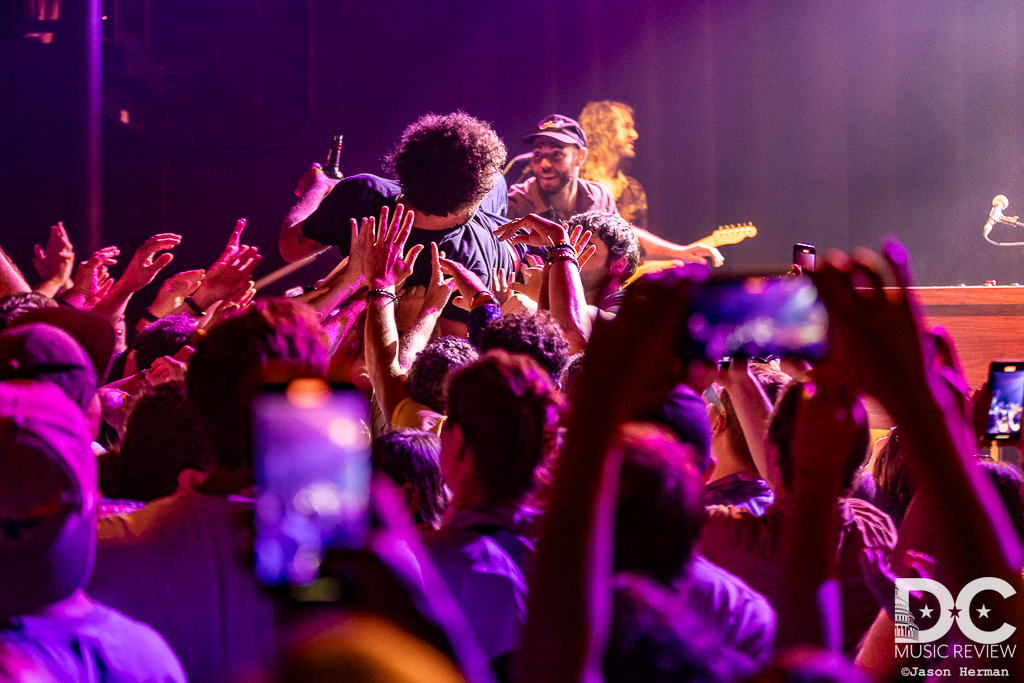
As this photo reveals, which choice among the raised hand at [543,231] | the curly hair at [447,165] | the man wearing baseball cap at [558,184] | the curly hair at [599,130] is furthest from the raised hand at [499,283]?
the curly hair at [599,130]

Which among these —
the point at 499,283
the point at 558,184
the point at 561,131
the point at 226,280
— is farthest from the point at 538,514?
the point at 558,184

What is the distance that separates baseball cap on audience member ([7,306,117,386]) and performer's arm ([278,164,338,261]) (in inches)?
40.9

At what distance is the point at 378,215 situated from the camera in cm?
269

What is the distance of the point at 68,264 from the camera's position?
2658 mm

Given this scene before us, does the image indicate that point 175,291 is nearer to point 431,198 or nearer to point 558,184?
point 431,198

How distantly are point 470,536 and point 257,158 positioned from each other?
5.36 m

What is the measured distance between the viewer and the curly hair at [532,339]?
1.54 metres

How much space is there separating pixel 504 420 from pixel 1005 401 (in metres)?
0.98

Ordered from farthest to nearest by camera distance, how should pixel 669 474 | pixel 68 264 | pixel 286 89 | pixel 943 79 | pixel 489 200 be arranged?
1. pixel 943 79
2. pixel 286 89
3. pixel 489 200
4. pixel 68 264
5. pixel 669 474

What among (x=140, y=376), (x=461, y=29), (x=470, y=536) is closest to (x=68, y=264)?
(x=140, y=376)

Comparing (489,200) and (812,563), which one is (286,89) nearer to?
(489,200)

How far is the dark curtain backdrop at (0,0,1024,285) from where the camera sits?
5816mm

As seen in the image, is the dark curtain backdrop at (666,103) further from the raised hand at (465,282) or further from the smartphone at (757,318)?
the smartphone at (757,318)

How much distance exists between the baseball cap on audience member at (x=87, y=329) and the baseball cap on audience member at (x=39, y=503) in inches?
36.2
